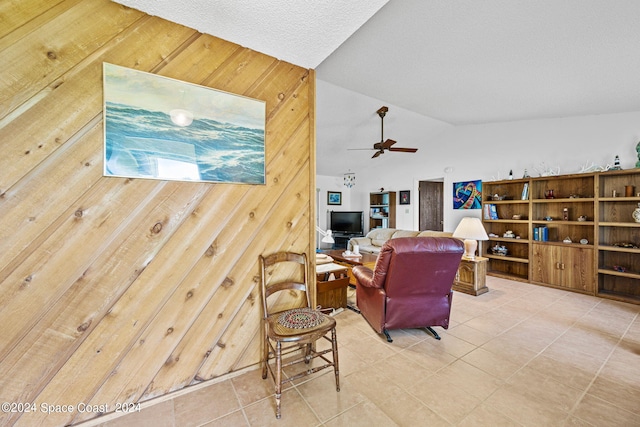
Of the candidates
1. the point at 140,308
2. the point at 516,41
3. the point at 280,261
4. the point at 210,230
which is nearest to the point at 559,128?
the point at 516,41

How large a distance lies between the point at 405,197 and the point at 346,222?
195cm

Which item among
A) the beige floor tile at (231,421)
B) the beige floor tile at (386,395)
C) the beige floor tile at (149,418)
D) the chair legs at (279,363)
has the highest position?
the chair legs at (279,363)

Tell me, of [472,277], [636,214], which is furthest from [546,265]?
[472,277]

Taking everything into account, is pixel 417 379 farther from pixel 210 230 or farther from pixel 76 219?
pixel 76 219

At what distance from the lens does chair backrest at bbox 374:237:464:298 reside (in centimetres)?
218

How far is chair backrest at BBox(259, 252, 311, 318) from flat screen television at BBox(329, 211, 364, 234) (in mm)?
5496

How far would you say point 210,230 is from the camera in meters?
1.72

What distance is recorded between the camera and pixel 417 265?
7.30ft

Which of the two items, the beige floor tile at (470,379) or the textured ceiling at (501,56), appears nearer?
the beige floor tile at (470,379)

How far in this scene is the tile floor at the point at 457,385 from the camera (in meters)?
1.47

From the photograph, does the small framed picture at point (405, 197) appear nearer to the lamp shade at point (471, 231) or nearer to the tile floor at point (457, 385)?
the lamp shade at point (471, 231)

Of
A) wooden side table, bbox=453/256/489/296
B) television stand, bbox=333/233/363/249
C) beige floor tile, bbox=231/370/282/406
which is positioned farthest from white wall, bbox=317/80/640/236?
beige floor tile, bbox=231/370/282/406

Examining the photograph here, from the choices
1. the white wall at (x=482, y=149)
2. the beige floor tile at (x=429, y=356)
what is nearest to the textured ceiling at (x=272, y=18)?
the white wall at (x=482, y=149)

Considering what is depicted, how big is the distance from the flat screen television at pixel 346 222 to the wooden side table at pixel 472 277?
12.3ft
